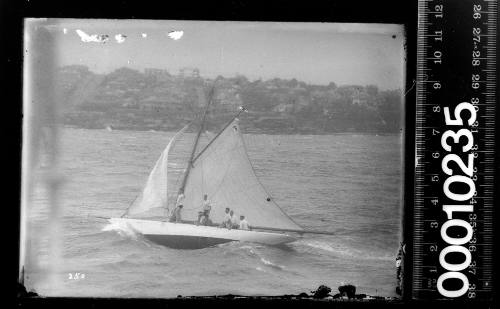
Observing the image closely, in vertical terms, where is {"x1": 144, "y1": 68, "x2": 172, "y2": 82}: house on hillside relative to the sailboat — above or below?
above

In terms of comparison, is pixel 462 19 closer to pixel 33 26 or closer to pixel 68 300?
pixel 33 26

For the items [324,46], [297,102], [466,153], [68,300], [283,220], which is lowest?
[68,300]

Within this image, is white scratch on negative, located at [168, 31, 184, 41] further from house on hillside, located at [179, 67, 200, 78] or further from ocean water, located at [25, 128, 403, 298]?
ocean water, located at [25, 128, 403, 298]

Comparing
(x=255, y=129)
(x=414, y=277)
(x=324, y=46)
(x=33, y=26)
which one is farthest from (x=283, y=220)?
(x=33, y=26)

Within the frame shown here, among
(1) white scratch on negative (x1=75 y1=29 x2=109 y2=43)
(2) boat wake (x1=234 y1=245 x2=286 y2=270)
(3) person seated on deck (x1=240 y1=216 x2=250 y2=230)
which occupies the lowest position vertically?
(2) boat wake (x1=234 y1=245 x2=286 y2=270)

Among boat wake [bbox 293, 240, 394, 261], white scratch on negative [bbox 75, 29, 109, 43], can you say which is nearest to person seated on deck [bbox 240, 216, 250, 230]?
boat wake [bbox 293, 240, 394, 261]

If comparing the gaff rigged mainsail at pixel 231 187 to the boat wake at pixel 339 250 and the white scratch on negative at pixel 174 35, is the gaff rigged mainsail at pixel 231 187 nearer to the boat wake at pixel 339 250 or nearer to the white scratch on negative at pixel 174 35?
the boat wake at pixel 339 250
